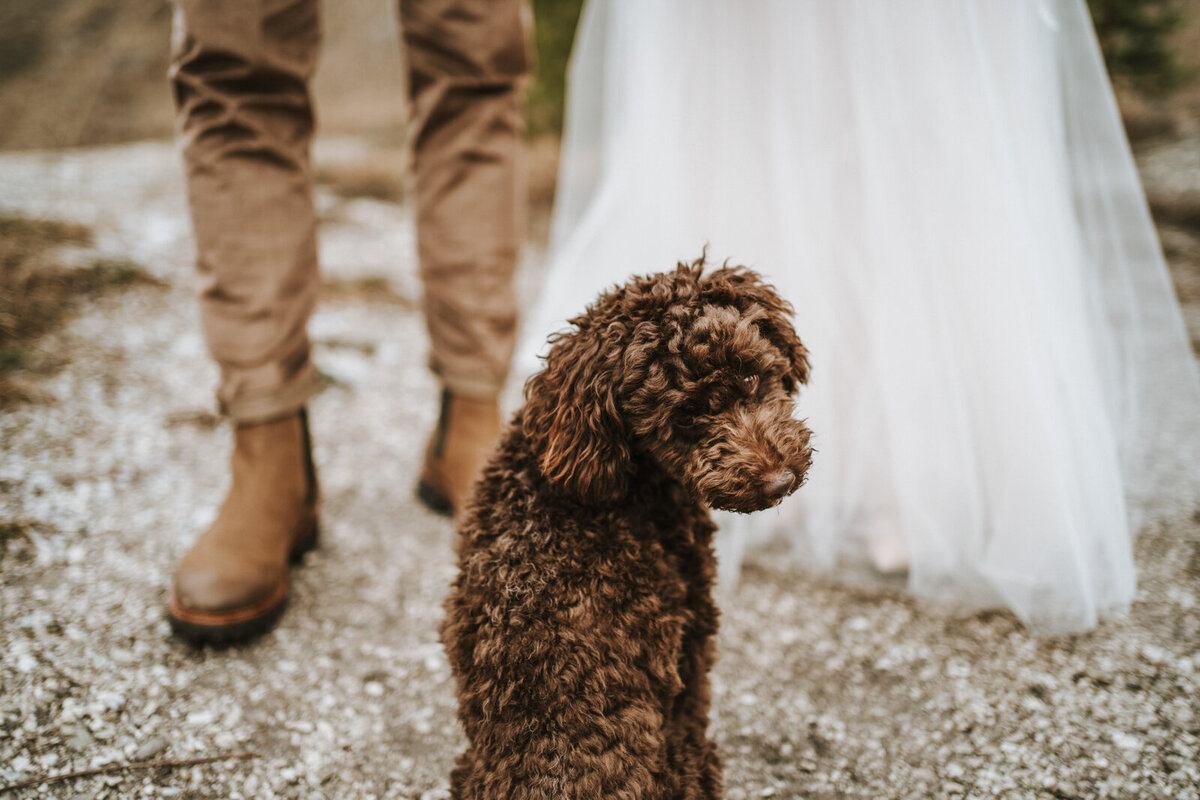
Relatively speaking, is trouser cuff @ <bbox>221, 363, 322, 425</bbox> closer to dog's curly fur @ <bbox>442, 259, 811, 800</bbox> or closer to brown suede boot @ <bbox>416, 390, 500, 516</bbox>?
brown suede boot @ <bbox>416, 390, 500, 516</bbox>

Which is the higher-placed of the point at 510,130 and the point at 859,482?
the point at 510,130

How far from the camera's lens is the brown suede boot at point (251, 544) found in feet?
5.71

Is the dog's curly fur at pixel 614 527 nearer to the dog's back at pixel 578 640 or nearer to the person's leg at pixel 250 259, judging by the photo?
the dog's back at pixel 578 640

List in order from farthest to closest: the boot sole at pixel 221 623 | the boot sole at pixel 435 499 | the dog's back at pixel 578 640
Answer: the boot sole at pixel 435 499 → the boot sole at pixel 221 623 → the dog's back at pixel 578 640

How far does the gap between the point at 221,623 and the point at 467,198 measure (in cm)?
133

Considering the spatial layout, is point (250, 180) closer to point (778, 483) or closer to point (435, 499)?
point (435, 499)

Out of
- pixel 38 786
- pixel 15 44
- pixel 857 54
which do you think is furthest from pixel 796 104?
pixel 15 44

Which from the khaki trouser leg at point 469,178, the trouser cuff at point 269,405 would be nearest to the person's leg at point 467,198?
the khaki trouser leg at point 469,178

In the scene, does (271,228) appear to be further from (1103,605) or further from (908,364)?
(1103,605)

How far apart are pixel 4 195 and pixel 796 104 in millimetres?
4724

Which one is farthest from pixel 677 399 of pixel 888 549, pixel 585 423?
pixel 888 549

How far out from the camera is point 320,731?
1.60 m

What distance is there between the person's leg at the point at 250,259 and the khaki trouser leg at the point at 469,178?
33 centimetres

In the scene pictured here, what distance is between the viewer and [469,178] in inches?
83.8
